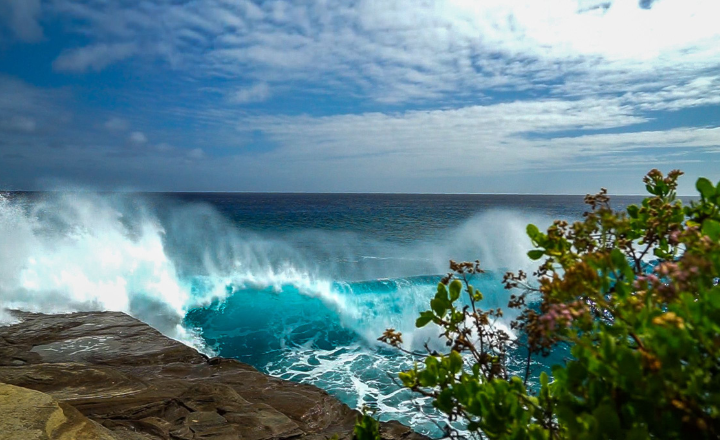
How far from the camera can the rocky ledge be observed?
13.8 feet

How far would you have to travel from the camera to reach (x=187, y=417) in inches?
234

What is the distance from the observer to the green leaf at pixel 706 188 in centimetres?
147

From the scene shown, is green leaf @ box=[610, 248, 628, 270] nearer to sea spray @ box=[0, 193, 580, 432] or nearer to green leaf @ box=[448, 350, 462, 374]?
green leaf @ box=[448, 350, 462, 374]

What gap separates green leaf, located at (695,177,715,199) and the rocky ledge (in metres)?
5.08

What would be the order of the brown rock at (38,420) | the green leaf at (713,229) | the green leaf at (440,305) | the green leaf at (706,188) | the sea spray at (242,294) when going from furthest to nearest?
the sea spray at (242,294)
the brown rock at (38,420)
the green leaf at (440,305)
the green leaf at (706,188)
the green leaf at (713,229)

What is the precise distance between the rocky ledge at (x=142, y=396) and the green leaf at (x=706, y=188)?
5081 mm

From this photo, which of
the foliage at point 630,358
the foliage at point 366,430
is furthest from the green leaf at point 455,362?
the foliage at point 366,430

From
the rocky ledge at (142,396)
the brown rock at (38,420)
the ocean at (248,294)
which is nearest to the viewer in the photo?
the brown rock at (38,420)

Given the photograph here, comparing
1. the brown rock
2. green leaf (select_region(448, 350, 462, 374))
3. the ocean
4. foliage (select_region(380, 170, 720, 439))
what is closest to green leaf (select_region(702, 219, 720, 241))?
foliage (select_region(380, 170, 720, 439))

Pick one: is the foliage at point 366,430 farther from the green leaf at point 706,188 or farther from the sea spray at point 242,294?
the sea spray at point 242,294

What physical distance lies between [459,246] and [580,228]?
1185 inches

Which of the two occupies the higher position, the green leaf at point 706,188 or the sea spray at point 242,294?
the green leaf at point 706,188

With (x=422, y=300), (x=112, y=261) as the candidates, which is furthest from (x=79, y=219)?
(x=422, y=300)

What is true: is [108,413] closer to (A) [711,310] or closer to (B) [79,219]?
(A) [711,310]
